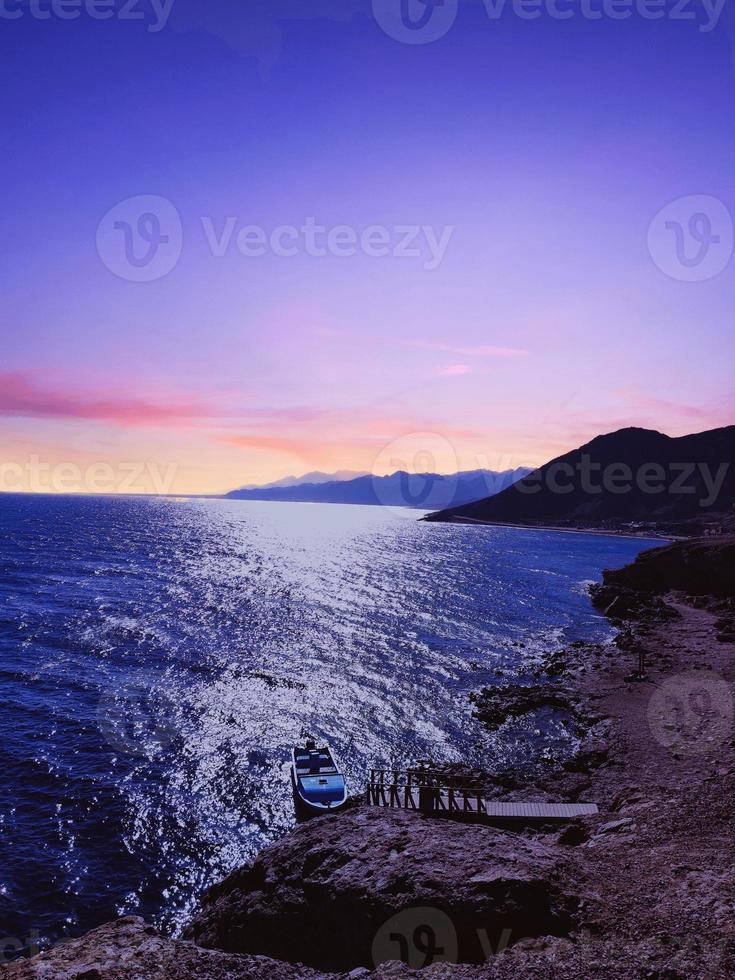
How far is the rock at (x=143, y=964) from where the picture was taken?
13867 mm

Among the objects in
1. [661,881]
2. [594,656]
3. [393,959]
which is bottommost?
[594,656]

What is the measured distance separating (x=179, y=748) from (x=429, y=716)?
19.2 m

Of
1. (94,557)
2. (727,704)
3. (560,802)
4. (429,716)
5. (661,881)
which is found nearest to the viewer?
(661,881)

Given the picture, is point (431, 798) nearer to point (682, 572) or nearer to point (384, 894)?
point (384, 894)

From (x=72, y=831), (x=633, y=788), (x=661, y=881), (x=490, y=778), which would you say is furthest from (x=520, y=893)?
(x=72, y=831)

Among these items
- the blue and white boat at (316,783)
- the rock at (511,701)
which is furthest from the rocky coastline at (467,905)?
the rock at (511,701)

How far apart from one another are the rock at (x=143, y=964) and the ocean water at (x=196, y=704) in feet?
27.9

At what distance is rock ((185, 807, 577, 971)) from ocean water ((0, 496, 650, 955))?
8000mm

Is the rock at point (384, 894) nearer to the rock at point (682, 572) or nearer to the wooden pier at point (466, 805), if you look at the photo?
the wooden pier at point (466, 805)

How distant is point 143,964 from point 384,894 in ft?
21.7

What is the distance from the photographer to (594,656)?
61.4 metres

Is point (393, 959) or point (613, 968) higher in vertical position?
point (613, 968)

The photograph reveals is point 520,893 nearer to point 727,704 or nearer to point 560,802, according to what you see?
point 560,802

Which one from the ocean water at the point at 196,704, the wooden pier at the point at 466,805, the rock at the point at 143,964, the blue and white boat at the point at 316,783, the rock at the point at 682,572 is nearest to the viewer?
the rock at the point at 143,964
